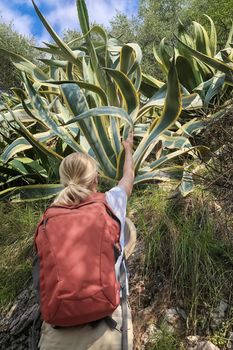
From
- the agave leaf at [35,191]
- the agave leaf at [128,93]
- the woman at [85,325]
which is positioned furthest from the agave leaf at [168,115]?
the woman at [85,325]

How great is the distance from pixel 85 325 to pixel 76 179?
61cm

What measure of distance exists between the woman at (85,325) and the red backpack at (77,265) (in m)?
0.07

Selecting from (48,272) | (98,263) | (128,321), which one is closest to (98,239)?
(98,263)

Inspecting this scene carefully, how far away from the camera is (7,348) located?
2.68m

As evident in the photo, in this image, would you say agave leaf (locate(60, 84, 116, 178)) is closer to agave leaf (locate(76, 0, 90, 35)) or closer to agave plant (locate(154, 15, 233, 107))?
agave leaf (locate(76, 0, 90, 35))

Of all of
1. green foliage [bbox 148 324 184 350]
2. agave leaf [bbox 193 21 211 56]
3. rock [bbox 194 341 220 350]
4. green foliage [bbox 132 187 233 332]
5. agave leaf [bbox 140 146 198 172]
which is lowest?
rock [bbox 194 341 220 350]

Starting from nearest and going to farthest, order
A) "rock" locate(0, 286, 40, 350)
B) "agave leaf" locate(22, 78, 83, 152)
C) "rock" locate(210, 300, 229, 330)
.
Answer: "rock" locate(210, 300, 229, 330) → "rock" locate(0, 286, 40, 350) → "agave leaf" locate(22, 78, 83, 152)

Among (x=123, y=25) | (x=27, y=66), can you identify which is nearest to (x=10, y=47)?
(x=123, y=25)

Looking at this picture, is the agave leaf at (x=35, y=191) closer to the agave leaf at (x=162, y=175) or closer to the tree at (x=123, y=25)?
the agave leaf at (x=162, y=175)

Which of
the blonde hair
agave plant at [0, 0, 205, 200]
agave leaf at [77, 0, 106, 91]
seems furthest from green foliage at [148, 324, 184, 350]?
agave leaf at [77, 0, 106, 91]

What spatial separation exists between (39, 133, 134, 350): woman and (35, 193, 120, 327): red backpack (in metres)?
0.07

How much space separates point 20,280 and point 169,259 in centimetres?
100

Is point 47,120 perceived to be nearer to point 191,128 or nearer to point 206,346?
point 191,128

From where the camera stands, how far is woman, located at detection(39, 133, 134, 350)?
182cm
